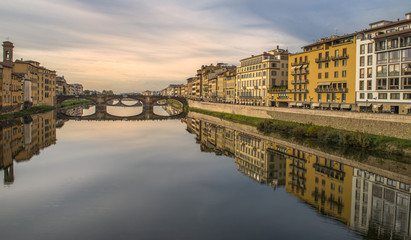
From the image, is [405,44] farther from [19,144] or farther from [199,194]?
[19,144]

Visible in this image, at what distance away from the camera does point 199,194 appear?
1650cm

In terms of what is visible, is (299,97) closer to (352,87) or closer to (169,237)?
(352,87)

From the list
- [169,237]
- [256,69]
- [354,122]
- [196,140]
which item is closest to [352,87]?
[354,122]

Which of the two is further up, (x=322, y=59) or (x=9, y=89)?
(x=322, y=59)

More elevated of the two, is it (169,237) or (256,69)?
(256,69)

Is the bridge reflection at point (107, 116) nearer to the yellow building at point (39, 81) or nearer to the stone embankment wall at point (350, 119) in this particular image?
the yellow building at point (39, 81)

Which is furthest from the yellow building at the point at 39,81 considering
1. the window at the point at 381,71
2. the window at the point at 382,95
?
the window at the point at 382,95

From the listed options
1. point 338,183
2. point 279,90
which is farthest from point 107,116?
point 338,183

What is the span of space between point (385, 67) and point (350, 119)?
296 inches

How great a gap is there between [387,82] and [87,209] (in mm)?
32627

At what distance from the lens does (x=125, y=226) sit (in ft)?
40.3

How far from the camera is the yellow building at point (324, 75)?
3959 centimetres

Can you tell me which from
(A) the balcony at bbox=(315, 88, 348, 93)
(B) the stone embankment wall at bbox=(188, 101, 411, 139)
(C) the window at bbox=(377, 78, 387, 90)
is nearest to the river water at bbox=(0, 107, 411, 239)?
(B) the stone embankment wall at bbox=(188, 101, 411, 139)

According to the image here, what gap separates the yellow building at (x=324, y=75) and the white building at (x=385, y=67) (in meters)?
1.57
